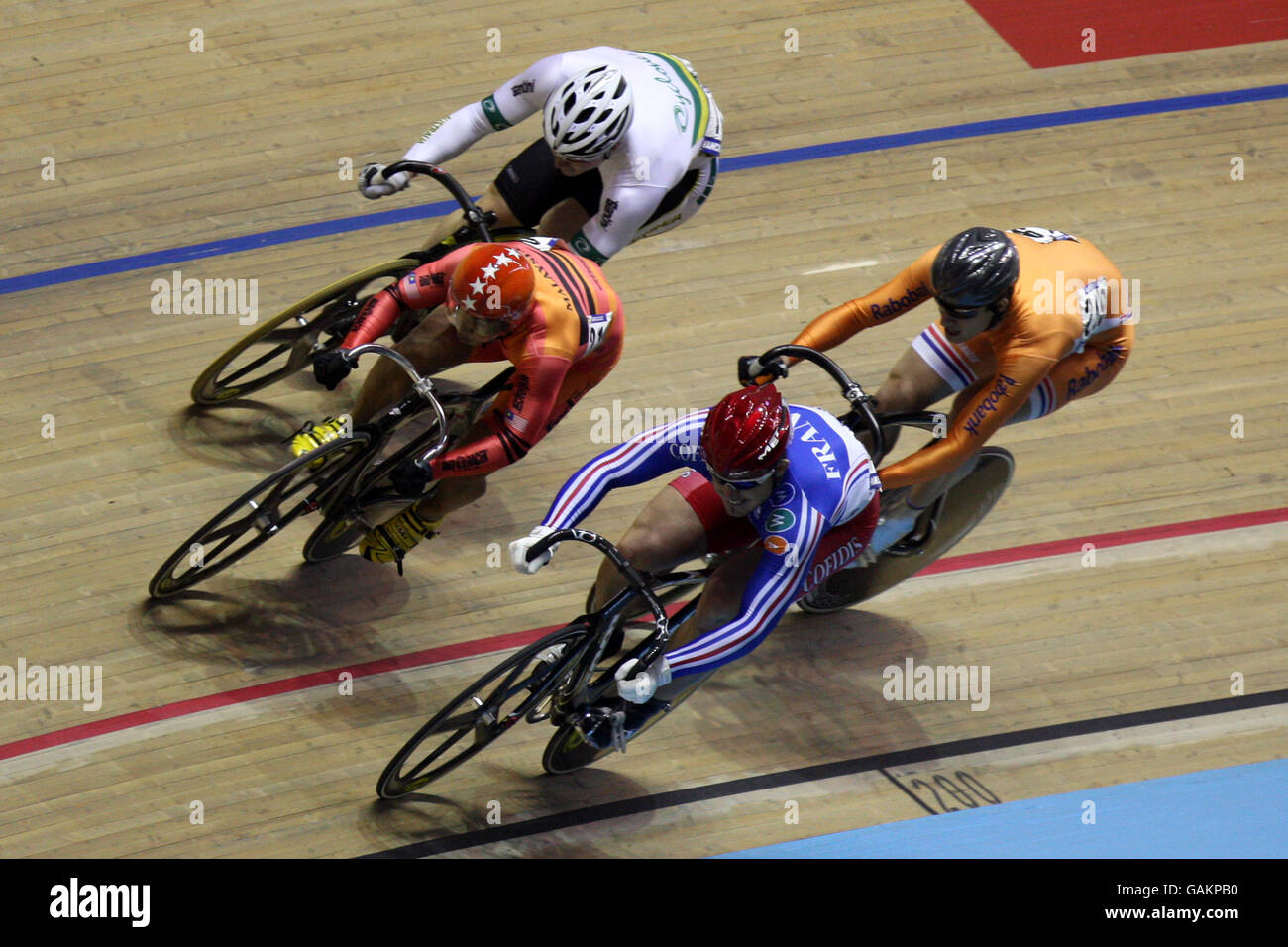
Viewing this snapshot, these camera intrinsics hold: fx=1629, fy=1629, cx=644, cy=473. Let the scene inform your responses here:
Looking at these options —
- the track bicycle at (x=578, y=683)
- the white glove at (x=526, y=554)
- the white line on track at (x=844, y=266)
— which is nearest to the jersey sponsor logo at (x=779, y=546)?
the track bicycle at (x=578, y=683)

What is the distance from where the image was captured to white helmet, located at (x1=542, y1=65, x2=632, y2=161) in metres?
5.04

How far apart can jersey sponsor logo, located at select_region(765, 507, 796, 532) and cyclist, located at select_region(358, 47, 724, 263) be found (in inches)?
60.4

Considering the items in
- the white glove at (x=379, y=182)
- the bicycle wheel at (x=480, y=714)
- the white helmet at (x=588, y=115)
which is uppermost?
the white helmet at (x=588, y=115)

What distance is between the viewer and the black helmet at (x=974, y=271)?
450cm

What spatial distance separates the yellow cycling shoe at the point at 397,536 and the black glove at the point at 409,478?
1.71ft

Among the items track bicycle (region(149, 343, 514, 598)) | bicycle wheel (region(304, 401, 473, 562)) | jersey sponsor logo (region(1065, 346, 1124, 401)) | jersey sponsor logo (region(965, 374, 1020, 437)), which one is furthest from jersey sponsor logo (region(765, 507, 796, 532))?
jersey sponsor logo (region(1065, 346, 1124, 401))

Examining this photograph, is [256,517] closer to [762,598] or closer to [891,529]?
[762,598]

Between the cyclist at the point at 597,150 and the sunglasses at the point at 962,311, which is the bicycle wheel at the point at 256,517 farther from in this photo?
the sunglasses at the point at 962,311

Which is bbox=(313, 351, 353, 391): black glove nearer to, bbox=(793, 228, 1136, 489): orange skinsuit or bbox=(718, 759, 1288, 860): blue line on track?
bbox=(793, 228, 1136, 489): orange skinsuit

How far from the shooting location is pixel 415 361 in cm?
502

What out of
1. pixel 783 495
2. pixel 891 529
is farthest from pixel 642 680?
pixel 891 529

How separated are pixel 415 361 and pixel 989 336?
1734mm

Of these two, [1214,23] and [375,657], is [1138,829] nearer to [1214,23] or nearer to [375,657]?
[375,657]

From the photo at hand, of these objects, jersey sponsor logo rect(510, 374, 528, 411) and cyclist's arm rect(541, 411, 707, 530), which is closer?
cyclist's arm rect(541, 411, 707, 530)
